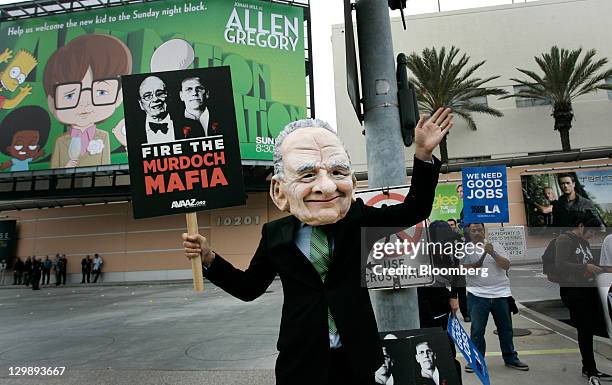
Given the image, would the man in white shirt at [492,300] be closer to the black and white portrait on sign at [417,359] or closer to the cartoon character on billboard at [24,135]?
the black and white portrait on sign at [417,359]

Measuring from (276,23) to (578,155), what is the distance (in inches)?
640

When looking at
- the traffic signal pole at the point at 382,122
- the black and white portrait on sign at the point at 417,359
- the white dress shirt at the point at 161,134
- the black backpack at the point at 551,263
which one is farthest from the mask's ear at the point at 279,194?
the black backpack at the point at 551,263

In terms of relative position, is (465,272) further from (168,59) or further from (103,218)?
(103,218)

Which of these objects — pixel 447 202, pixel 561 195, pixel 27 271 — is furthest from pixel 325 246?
pixel 27 271

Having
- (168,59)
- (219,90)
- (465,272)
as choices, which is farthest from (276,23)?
(219,90)

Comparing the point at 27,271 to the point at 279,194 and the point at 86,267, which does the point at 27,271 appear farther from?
the point at 279,194

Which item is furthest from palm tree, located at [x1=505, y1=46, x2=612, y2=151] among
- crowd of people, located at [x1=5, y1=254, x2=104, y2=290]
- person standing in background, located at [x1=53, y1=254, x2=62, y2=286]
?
person standing in background, located at [x1=53, y1=254, x2=62, y2=286]

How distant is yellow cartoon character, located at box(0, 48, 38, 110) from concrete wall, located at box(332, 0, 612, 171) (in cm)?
1747

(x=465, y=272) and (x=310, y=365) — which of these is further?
(x=465, y=272)

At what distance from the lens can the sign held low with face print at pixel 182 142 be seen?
240 cm

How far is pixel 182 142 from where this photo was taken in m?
2.44

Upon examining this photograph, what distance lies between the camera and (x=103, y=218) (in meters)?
22.2

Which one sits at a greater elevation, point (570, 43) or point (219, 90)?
point (570, 43)

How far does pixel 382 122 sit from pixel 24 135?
78.7 feet
